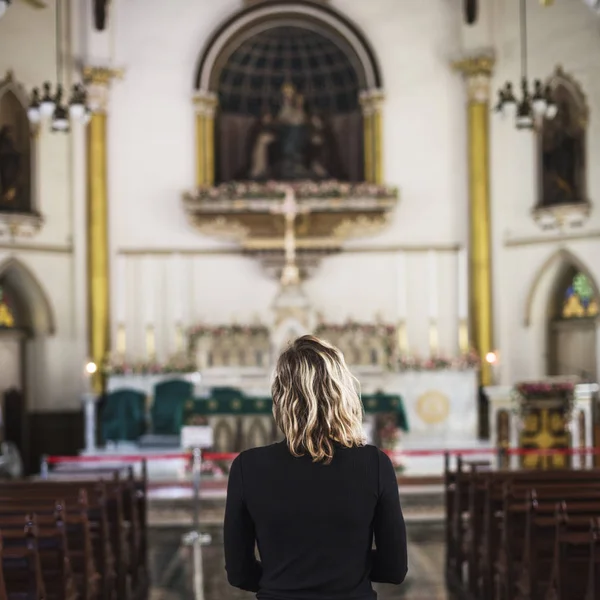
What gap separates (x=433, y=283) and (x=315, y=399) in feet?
44.4

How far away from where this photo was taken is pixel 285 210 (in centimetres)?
1497

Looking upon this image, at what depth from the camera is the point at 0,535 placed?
4.38m

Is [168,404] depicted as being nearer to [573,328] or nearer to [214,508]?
[214,508]

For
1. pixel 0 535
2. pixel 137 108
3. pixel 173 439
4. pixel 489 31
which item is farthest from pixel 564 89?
pixel 0 535

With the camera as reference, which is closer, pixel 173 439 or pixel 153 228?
pixel 173 439

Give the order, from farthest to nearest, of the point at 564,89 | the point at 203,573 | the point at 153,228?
the point at 153,228
the point at 564,89
the point at 203,573

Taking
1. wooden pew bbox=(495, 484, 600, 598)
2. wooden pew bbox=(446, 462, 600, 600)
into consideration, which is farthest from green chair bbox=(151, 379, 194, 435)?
wooden pew bbox=(495, 484, 600, 598)

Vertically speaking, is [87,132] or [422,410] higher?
[87,132]

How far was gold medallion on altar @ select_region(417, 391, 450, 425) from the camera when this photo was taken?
1393 cm

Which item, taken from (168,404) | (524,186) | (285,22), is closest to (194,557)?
(168,404)

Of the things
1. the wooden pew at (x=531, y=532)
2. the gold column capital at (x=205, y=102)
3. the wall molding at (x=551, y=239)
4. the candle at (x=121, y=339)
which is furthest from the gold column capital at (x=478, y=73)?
the wooden pew at (x=531, y=532)

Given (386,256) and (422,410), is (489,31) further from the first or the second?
(422,410)

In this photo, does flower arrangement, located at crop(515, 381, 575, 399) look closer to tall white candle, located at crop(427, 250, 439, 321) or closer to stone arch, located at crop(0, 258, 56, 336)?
tall white candle, located at crop(427, 250, 439, 321)

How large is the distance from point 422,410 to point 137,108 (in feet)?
22.2
